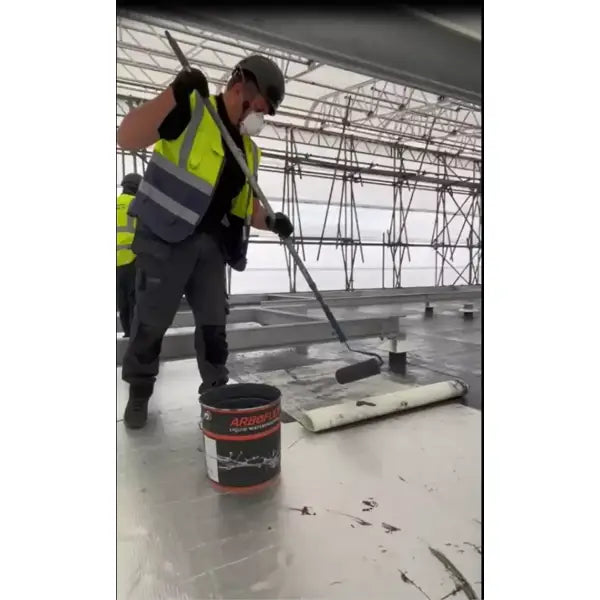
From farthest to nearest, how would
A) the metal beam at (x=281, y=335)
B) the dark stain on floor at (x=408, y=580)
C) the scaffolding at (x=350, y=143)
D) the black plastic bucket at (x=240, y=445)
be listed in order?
the metal beam at (x=281, y=335), the scaffolding at (x=350, y=143), the black plastic bucket at (x=240, y=445), the dark stain on floor at (x=408, y=580)

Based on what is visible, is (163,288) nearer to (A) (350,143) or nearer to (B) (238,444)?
(B) (238,444)

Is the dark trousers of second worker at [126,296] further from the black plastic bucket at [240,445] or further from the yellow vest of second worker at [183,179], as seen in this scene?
the black plastic bucket at [240,445]

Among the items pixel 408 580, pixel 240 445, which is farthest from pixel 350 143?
pixel 408 580

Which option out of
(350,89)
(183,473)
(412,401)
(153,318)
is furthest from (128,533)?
(350,89)

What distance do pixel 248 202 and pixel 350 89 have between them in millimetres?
2331

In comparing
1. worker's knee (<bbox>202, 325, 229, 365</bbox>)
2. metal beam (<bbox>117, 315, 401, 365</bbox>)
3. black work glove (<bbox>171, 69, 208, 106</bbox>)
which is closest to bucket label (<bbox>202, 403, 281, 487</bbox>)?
worker's knee (<bbox>202, 325, 229, 365</bbox>)

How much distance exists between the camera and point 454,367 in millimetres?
2033

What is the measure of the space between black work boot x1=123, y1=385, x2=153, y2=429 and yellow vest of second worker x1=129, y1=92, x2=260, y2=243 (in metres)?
0.47

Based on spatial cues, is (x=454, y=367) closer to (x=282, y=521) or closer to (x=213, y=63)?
(x=282, y=521)

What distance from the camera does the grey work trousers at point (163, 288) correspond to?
1.19 metres

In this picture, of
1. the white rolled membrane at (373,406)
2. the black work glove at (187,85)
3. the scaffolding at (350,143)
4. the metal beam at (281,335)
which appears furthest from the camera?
the metal beam at (281,335)

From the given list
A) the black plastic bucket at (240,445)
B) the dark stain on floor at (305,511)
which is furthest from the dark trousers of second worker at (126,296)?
the dark stain on floor at (305,511)

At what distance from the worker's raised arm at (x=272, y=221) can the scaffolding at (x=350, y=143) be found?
40 centimetres

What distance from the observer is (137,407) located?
1267mm
